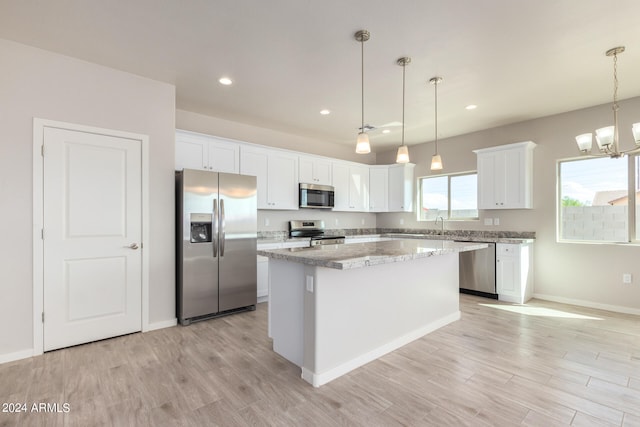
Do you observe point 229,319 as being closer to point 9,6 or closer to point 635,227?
point 9,6

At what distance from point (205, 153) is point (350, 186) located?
2.92m

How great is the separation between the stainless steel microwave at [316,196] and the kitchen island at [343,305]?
2.55m

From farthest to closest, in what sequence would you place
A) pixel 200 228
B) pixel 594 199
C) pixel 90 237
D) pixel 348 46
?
1. pixel 594 199
2. pixel 200 228
3. pixel 90 237
4. pixel 348 46

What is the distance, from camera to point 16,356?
2.62 m

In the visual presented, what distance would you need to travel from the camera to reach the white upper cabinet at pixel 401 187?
20.3 feet

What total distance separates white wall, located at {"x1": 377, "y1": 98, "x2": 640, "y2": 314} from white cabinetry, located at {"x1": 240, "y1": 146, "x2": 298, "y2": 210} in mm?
3262

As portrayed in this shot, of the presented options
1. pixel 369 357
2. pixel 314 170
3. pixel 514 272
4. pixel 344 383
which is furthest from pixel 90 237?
pixel 514 272

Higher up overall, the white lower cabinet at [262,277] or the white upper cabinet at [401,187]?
the white upper cabinet at [401,187]

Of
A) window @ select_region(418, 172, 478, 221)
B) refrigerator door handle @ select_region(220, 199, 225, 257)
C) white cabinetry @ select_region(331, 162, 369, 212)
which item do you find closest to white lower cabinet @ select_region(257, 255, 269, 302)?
refrigerator door handle @ select_region(220, 199, 225, 257)

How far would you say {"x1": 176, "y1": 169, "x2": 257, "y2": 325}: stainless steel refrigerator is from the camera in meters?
3.48

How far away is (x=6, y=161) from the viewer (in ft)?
8.55

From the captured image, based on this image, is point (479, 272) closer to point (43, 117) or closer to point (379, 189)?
point (379, 189)

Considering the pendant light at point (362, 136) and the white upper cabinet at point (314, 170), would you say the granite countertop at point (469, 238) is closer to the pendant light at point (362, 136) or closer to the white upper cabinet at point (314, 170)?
the white upper cabinet at point (314, 170)

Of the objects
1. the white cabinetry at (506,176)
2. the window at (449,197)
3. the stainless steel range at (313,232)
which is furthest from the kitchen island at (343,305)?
the window at (449,197)
